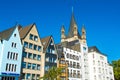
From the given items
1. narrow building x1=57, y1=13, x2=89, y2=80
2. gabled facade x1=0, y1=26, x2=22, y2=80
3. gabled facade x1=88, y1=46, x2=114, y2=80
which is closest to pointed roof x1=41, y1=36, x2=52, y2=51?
narrow building x1=57, y1=13, x2=89, y2=80

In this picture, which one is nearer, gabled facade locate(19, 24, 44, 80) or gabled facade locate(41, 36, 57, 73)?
gabled facade locate(19, 24, 44, 80)

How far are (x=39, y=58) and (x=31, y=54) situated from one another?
337 cm

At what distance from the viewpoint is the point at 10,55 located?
53.3 metres

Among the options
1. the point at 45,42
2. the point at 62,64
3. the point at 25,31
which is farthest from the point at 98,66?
the point at 25,31

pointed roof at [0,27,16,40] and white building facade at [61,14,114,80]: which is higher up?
pointed roof at [0,27,16,40]

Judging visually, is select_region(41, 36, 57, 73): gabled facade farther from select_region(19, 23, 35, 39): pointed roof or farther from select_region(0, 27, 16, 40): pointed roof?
select_region(0, 27, 16, 40): pointed roof

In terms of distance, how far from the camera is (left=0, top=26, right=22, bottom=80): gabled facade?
51247 millimetres

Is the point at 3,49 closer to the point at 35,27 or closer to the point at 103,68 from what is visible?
the point at 35,27

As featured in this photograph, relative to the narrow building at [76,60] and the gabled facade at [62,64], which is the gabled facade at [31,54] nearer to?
the gabled facade at [62,64]

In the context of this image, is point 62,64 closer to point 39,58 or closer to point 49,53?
point 49,53

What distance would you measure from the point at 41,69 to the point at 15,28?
1437cm

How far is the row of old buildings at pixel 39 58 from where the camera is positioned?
53.1 meters

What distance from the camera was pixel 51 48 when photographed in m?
65.9

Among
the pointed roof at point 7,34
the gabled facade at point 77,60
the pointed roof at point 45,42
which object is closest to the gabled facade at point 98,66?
the gabled facade at point 77,60
